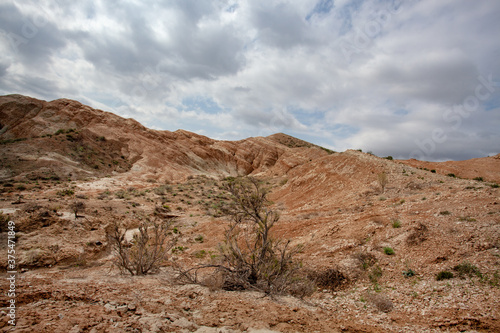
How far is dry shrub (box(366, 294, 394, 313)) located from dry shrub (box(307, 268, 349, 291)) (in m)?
0.96

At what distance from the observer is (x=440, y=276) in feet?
18.4

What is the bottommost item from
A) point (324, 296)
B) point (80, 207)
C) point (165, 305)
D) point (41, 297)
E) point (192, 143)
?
point (324, 296)

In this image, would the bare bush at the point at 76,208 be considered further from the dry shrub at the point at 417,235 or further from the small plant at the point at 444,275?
the small plant at the point at 444,275

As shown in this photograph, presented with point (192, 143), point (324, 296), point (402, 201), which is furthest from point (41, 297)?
point (192, 143)

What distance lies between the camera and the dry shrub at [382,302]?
4.86 metres

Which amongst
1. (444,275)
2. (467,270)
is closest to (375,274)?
(444,275)

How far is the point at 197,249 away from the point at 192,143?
4577 cm

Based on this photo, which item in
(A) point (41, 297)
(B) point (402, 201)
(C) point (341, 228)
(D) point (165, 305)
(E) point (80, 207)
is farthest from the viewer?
(E) point (80, 207)

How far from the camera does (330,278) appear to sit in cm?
631

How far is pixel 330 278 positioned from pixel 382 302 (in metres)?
1.52

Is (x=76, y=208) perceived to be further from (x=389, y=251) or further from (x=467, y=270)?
(x=467, y=270)

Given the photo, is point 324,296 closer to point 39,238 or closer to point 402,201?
point 402,201

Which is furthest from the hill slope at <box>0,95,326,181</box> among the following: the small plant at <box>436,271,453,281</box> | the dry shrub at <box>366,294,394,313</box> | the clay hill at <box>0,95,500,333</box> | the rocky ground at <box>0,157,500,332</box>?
the small plant at <box>436,271,453,281</box>

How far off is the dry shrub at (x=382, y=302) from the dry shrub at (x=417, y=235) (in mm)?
2788
